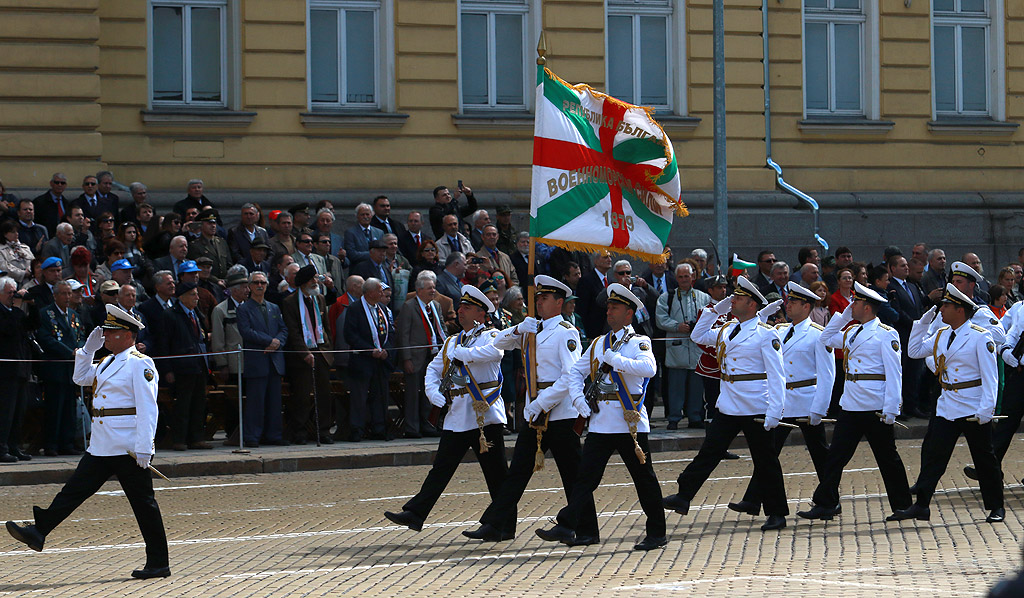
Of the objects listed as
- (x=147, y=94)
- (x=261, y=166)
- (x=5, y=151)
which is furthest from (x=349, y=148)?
(x=5, y=151)

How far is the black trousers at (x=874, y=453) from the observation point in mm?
11945

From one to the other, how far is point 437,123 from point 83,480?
13378 mm

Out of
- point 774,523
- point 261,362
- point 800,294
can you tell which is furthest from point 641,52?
point 774,523

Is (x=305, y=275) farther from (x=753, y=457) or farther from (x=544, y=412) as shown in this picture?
(x=753, y=457)

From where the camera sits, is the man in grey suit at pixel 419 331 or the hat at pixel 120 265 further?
the man in grey suit at pixel 419 331

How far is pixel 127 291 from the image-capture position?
15.3 meters

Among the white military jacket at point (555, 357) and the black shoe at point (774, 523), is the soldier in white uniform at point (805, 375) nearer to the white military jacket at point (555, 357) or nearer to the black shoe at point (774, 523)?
the black shoe at point (774, 523)

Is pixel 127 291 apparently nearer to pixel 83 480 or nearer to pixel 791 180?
pixel 83 480

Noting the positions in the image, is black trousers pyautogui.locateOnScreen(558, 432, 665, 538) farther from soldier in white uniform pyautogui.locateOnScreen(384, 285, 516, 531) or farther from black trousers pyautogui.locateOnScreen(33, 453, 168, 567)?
black trousers pyautogui.locateOnScreen(33, 453, 168, 567)

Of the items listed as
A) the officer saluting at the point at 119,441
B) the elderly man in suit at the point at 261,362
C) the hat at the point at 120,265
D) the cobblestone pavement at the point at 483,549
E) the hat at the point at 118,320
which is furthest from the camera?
the elderly man in suit at the point at 261,362

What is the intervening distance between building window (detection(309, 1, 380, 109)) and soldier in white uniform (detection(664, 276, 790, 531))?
11.8 m

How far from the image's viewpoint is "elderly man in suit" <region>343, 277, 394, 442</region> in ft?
55.8

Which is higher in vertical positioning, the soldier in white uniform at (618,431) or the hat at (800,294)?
the hat at (800,294)

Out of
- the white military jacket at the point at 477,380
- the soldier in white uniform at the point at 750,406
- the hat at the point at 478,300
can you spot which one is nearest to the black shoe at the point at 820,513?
the soldier in white uniform at the point at 750,406
